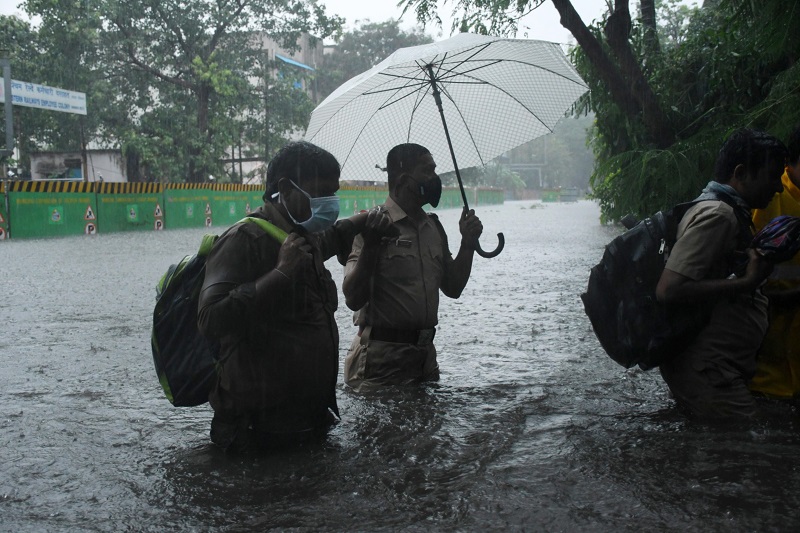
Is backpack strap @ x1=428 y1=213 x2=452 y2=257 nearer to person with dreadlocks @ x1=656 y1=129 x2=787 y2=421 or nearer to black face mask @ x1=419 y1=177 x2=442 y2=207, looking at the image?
black face mask @ x1=419 y1=177 x2=442 y2=207

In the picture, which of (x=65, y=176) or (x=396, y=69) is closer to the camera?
(x=396, y=69)

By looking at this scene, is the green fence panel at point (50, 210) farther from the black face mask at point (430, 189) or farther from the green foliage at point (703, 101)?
the black face mask at point (430, 189)

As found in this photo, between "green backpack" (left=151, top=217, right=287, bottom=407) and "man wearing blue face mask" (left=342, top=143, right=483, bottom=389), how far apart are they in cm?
87

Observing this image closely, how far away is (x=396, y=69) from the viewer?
15.6 feet

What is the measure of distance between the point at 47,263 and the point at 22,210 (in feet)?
27.5

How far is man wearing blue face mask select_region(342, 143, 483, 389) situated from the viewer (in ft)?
13.1

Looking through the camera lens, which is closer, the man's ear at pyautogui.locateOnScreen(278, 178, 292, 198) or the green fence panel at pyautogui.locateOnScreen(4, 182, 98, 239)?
the man's ear at pyautogui.locateOnScreen(278, 178, 292, 198)

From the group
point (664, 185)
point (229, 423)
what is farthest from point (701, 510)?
point (664, 185)

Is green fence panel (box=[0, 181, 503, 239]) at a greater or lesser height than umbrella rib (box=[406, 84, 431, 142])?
lesser

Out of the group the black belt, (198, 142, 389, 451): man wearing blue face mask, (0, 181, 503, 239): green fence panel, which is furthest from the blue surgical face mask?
(0, 181, 503, 239): green fence panel

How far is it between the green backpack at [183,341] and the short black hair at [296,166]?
423 mm

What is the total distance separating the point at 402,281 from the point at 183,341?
3.75 feet

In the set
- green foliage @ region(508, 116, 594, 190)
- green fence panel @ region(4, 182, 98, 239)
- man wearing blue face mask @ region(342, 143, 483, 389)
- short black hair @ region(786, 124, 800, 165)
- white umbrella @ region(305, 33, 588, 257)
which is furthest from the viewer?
green foliage @ region(508, 116, 594, 190)

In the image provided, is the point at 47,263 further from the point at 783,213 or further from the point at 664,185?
the point at 783,213
